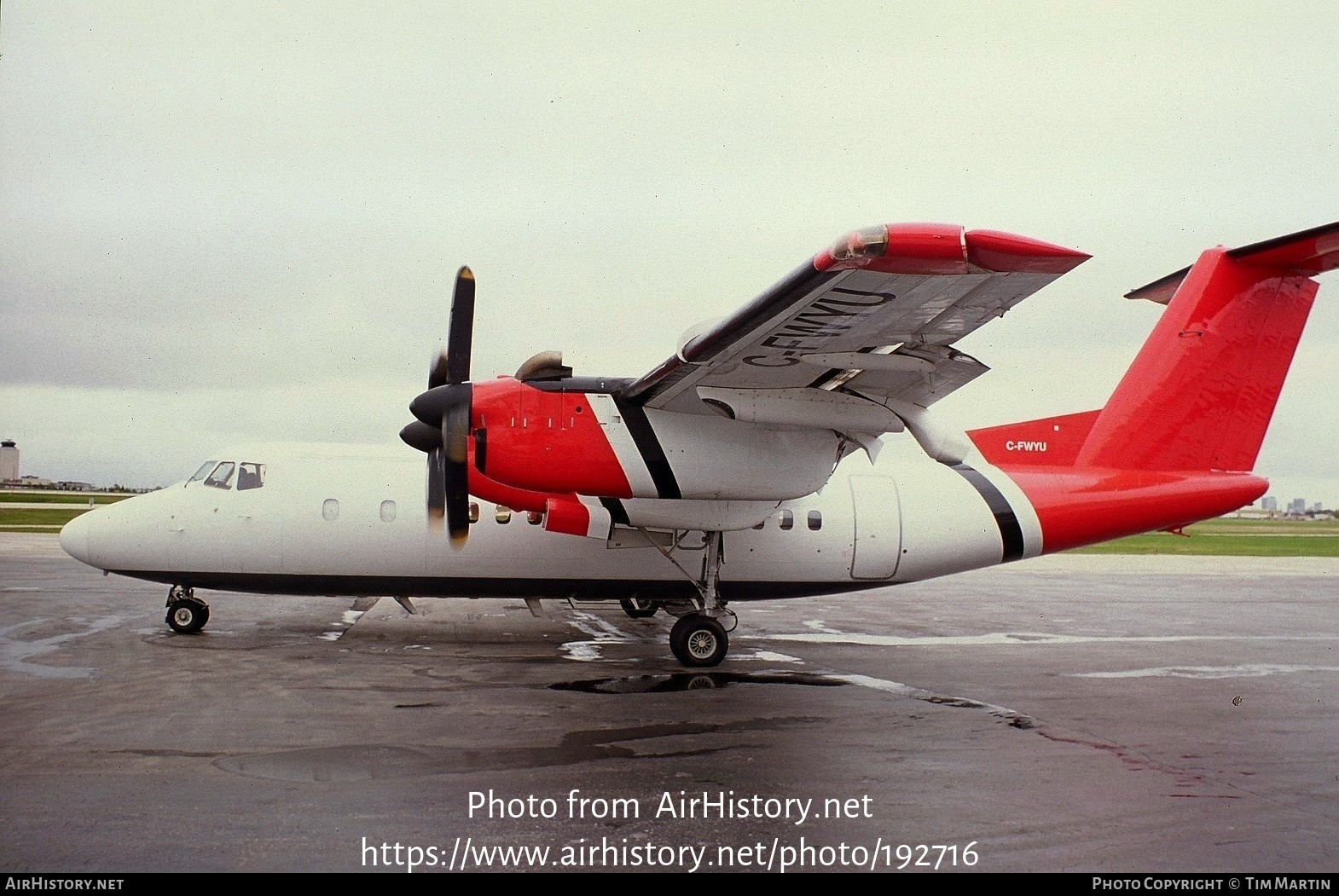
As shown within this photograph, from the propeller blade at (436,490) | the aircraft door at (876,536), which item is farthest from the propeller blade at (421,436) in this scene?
the aircraft door at (876,536)

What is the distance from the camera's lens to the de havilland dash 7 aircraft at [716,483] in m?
10.2

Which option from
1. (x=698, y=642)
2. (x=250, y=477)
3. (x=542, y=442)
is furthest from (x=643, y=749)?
(x=250, y=477)

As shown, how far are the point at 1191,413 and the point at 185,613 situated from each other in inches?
506

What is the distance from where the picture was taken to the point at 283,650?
11461 millimetres

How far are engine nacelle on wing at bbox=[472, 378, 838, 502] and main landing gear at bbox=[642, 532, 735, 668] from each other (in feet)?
3.75

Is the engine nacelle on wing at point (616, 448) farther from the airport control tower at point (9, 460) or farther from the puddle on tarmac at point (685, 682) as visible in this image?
the airport control tower at point (9, 460)

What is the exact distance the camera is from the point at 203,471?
41.2ft

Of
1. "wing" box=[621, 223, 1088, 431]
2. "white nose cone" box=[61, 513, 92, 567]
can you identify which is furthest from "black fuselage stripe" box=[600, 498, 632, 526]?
"white nose cone" box=[61, 513, 92, 567]

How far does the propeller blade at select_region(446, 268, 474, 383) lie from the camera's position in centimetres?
1018

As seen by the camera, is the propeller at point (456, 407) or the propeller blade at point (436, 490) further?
the propeller blade at point (436, 490)

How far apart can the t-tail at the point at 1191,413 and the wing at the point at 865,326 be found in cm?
358

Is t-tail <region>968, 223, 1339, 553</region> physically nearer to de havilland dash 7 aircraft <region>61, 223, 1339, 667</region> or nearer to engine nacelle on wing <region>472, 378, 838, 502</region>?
de havilland dash 7 aircraft <region>61, 223, 1339, 667</region>

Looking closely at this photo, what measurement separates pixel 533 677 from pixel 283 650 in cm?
339
